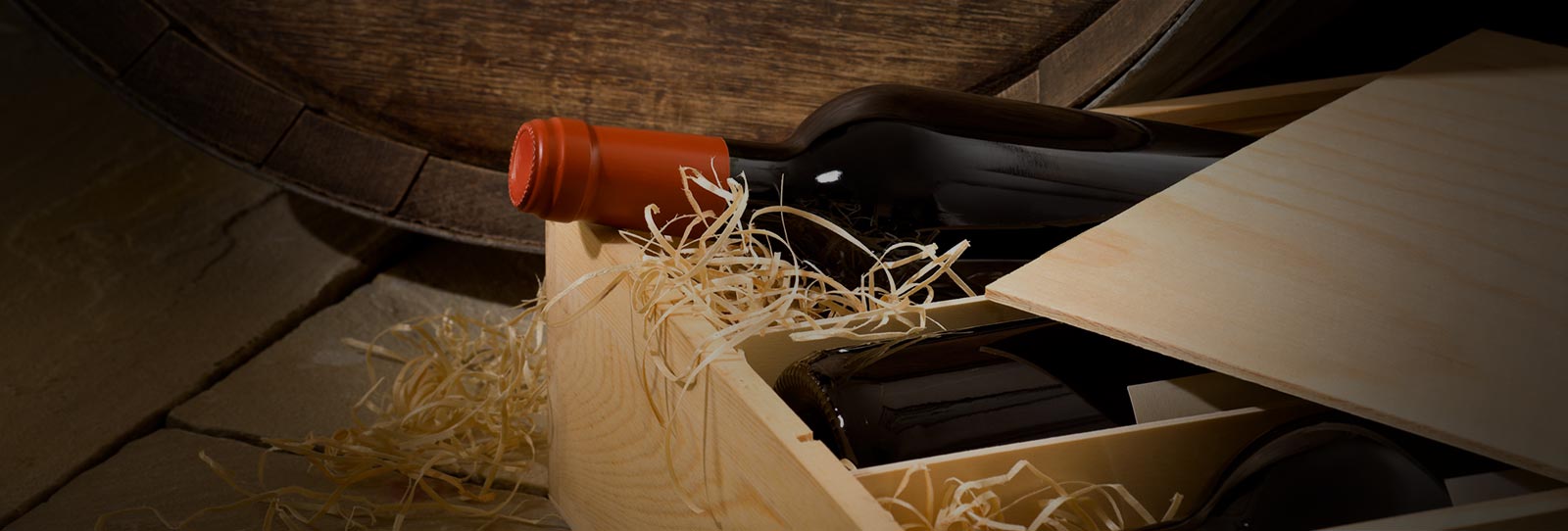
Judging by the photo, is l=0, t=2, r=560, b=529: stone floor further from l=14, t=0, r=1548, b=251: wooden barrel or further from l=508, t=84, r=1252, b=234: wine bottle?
l=508, t=84, r=1252, b=234: wine bottle

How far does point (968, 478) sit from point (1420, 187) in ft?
1.02

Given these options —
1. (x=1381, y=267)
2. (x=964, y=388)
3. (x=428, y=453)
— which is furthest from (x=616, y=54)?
(x=1381, y=267)

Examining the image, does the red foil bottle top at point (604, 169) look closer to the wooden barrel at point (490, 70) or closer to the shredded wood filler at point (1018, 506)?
the shredded wood filler at point (1018, 506)

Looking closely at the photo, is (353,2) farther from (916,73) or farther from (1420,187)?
(1420,187)

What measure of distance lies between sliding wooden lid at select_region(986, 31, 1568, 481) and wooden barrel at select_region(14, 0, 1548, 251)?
399mm

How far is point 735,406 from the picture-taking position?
1.82 ft

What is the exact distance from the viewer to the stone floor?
101 centimetres

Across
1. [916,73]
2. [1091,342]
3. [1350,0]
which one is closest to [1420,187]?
[1091,342]

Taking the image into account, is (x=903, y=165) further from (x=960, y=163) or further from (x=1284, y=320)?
(x=1284, y=320)

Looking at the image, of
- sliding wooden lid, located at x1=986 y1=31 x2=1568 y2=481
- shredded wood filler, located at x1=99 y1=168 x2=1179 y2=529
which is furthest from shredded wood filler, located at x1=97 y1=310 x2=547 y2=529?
sliding wooden lid, located at x1=986 y1=31 x2=1568 y2=481

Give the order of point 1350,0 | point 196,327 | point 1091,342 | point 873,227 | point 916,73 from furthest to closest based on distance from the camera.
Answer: point 196,327, point 916,73, point 1350,0, point 873,227, point 1091,342

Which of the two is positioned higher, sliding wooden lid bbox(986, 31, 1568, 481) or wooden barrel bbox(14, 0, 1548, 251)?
sliding wooden lid bbox(986, 31, 1568, 481)

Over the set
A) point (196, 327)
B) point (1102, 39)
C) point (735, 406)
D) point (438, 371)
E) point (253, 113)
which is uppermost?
point (1102, 39)

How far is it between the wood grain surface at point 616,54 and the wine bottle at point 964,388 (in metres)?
0.53
